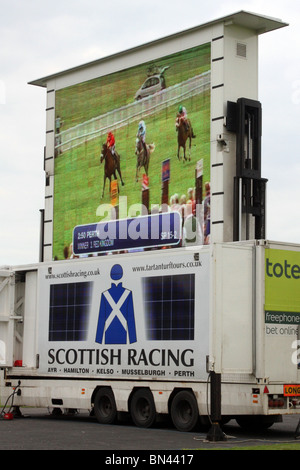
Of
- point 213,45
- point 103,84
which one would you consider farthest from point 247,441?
point 103,84

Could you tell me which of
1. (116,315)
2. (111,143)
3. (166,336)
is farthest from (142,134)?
(166,336)

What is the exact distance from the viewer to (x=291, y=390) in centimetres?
1811

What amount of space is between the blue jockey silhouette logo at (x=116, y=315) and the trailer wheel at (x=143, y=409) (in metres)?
1.06

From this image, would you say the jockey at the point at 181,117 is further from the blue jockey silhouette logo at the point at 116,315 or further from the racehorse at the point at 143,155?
the blue jockey silhouette logo at the point at 116,315

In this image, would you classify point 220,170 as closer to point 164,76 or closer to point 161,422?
point 164,76

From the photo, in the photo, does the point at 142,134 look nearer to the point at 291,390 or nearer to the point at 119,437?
the point at 291,390

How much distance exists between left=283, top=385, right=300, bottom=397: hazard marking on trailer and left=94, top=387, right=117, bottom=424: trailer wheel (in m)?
3.88

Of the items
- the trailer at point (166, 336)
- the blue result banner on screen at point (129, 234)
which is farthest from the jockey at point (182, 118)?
the trailer at point (166, 336)

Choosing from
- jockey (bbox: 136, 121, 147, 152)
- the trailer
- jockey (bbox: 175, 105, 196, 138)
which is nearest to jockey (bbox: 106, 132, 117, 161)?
jockey (bbox: 136, 121, 147, 152)

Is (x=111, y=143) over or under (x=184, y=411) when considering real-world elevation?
over

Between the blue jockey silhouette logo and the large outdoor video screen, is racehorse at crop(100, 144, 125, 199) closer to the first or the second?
the large outdoor video screen

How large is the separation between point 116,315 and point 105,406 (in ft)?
6.63

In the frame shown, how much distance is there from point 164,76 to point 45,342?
23.9 feet

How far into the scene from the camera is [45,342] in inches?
856
